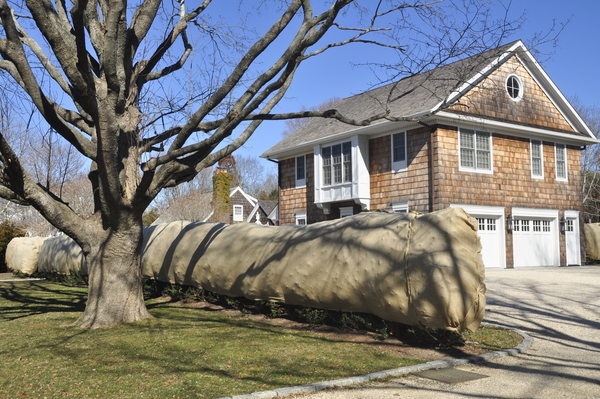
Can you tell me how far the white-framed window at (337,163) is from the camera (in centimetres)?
2423

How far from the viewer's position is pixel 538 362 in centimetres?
725

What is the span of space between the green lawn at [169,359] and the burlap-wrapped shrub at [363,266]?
72 cm

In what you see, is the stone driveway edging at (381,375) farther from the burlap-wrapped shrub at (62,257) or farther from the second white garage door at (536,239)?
the second white garage door at (536,239)

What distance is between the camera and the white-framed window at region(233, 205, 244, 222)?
49.4 m

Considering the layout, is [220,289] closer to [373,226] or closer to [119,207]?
[119,207]

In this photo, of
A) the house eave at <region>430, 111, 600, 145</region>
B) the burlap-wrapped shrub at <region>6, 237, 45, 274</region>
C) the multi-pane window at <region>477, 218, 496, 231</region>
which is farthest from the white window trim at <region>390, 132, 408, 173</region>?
the burlap-wrapped shrub at <region>6, 237, 45, 274</region>

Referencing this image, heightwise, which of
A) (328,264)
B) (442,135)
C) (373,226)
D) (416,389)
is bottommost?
(416,389)

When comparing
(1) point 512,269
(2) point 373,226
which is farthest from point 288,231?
(1) point 512,269

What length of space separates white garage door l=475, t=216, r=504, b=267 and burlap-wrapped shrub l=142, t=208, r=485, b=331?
13588 millimetres

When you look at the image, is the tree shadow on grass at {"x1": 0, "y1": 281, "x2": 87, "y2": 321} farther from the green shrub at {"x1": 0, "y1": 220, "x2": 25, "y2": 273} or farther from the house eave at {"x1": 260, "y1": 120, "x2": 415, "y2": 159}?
the house eave at {"x1": 260, "y1": 120, "x2": 415, "y2": 159}

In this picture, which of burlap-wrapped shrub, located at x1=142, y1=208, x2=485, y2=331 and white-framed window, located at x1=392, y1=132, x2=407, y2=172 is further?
white-framed window, located at x1=392, y1=132, x2=407, y2=172

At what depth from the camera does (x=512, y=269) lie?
22.1m

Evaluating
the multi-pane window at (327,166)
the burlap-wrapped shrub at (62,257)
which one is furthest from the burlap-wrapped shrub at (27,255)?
the multi-pane window at (327,166)

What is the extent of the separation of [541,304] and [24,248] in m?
23.3
